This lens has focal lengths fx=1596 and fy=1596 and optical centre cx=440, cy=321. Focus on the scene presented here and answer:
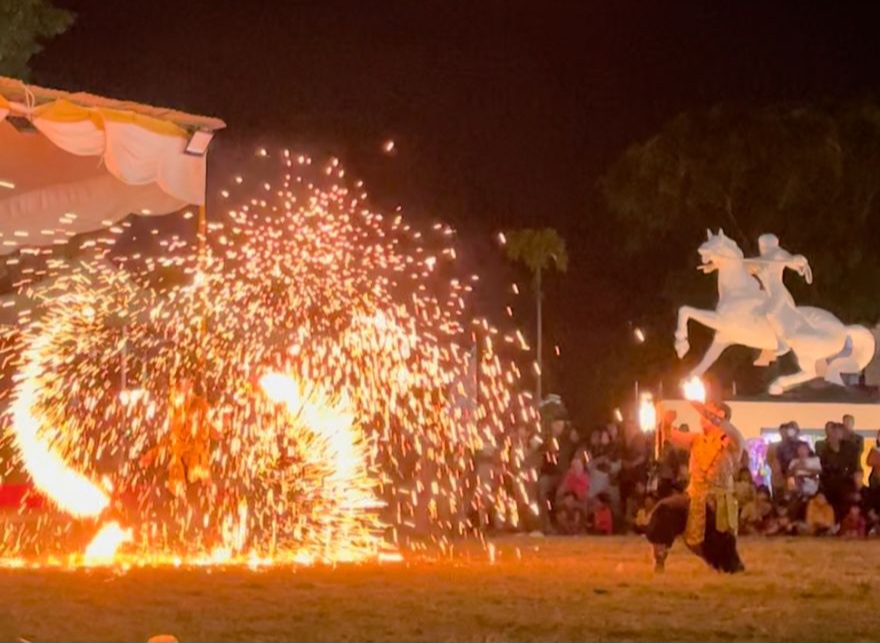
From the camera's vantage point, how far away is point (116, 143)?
14.0 metres

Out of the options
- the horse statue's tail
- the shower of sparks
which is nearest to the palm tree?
the horse statue's tail

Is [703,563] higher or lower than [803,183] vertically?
lower

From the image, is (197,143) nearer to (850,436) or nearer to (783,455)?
(783,455)

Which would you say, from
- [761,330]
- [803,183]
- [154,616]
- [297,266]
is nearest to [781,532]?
[761,330]

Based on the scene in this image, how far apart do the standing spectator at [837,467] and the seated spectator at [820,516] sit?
17 cm

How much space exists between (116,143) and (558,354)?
29.7m

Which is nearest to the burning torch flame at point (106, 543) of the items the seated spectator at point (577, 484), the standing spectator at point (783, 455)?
the seated spectator at point (577, 484)

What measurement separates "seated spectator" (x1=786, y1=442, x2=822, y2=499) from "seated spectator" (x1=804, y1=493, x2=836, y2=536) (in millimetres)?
128

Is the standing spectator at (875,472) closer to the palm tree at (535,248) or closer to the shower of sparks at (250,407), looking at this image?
the shower of sparks at (250,407)

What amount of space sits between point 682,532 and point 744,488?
14.2ft

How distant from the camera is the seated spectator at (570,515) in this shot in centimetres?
1638

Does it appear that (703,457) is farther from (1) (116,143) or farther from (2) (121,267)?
(2) (121,267)

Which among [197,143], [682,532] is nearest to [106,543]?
[197,143]

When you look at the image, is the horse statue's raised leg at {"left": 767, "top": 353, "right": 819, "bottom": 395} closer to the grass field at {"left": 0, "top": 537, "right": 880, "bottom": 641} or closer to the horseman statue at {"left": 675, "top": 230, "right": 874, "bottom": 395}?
the horseman statue at {"left": 675, "top": 230, "right": 874, "bottom": 395}
